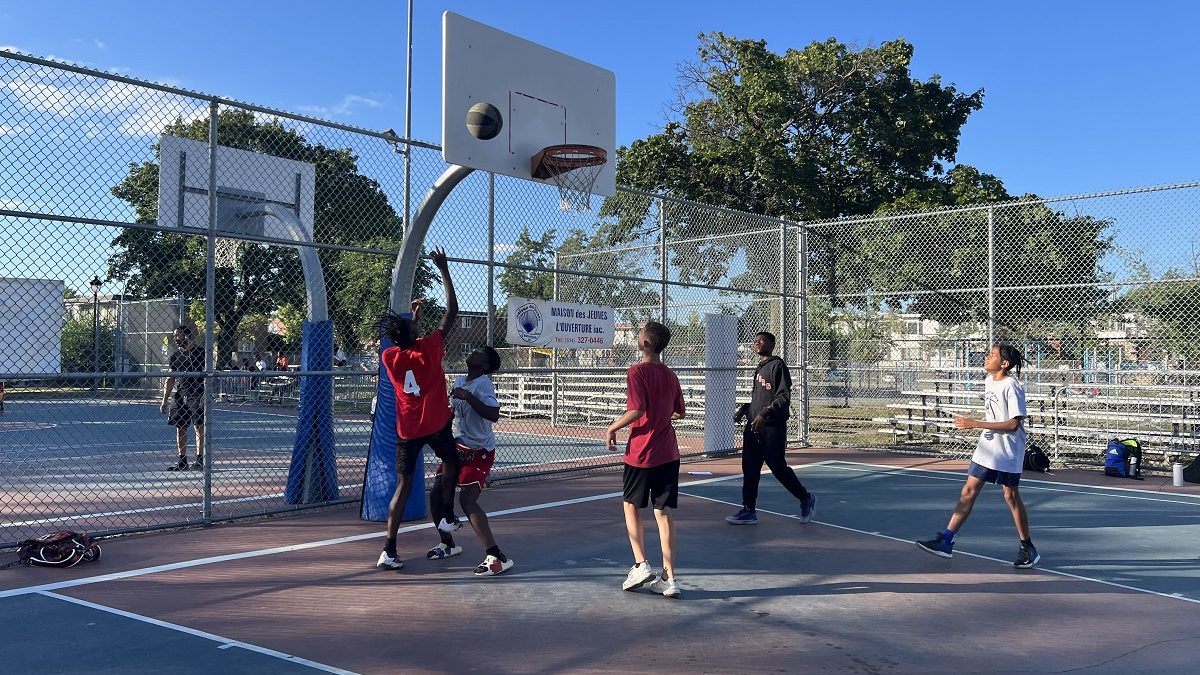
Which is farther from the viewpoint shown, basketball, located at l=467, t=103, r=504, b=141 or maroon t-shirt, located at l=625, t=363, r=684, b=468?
basketball, located at l=467, t=103, r=504, b=141

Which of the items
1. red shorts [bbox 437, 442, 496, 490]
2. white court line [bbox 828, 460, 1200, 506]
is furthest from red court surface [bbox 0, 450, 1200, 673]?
white court line [bbox 828, 460, 1200, 506]

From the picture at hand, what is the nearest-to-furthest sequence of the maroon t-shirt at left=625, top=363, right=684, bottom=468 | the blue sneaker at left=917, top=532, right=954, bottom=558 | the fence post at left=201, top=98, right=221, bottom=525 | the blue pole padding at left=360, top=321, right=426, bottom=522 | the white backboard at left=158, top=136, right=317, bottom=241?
the maroon t-shirt at left=625, top=363, right=684, bottom=468
the blue sneaker at left=917, top=532, right=954, bottom=558
the fence post at left=201, top=98, right=221, bottom=525
the white backboard at left=158, top=136, right=317, bottom=241
the blue pole padding at left=360, top=321, right=426, bottom=522

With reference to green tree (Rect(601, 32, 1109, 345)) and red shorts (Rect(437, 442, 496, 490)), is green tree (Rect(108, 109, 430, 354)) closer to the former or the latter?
red shorts (Rect(437, 442, 496, 490))

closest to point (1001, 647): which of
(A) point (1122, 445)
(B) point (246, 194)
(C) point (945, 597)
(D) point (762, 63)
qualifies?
(C) point (945, 597)

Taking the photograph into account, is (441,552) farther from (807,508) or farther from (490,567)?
(807,508)

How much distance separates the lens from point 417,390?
259 inches

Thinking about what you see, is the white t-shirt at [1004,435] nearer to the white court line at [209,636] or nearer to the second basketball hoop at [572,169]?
the second basketball hoop at [572,169]

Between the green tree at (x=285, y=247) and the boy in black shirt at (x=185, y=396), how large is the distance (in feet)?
1.89

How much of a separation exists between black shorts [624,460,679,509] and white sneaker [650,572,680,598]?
503mm

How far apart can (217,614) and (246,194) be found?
4.87 meters

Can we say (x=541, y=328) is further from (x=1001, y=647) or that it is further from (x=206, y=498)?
(x=1001, y=647)

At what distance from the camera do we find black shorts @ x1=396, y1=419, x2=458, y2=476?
21.7ft

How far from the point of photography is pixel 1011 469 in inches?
274

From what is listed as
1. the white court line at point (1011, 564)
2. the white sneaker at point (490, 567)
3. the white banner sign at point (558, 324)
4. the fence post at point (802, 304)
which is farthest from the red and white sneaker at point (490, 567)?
the fence post at point (802, 304)
